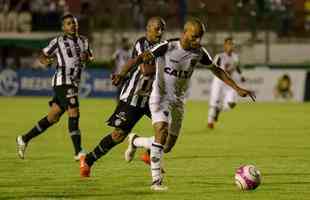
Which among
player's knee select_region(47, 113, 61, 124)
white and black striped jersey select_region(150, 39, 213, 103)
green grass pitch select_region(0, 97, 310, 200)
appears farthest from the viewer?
player's knee select_region(47, 113, 61, 124)

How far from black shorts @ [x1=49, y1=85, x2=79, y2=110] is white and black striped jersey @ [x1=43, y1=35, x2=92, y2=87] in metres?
0.08

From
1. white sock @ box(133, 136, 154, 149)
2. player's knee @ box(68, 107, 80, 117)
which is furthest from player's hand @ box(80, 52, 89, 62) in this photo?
white sock @ box(133, 136, 154, 149)

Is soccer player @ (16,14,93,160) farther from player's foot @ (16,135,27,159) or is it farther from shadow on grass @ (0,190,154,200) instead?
shadow on grass @ (0,190,154,200)

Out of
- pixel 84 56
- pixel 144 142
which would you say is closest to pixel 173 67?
pixel 144 142

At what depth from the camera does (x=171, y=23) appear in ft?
128

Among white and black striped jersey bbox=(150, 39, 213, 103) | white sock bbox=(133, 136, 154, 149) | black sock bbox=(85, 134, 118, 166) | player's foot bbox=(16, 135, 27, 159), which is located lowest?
player's foot bbox=(16, 135, 27, 159)

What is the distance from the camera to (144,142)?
13.2 metres

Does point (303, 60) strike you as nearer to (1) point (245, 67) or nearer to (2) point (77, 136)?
(1) point (245, 67)

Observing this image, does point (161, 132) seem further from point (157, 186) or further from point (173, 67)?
point (173, 67)

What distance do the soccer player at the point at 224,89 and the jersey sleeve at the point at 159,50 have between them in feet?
39.7

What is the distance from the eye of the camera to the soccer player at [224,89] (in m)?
23.8

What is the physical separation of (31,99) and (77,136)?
21.7 meters

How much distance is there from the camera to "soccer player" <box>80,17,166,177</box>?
1247 centimetres

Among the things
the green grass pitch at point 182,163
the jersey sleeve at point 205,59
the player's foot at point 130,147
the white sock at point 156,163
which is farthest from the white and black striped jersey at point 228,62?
the white sock at point 156,163
